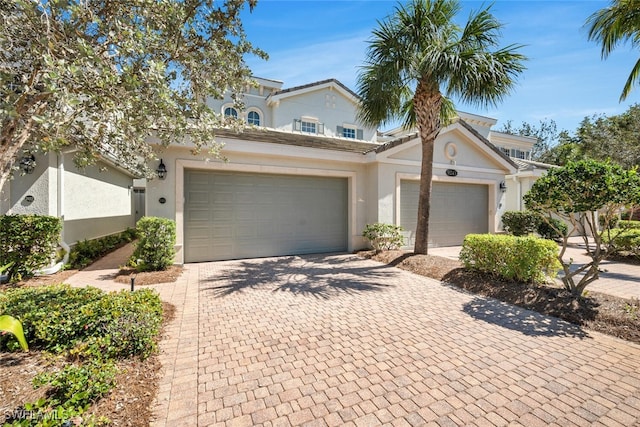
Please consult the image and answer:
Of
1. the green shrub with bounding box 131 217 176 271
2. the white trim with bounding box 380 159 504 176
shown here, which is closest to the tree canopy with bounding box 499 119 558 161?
the white trim with bounding box 380 159 504 176

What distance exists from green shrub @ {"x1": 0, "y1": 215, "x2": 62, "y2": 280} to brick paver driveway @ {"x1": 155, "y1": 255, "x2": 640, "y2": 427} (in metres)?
4.03

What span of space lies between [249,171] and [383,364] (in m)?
7.63

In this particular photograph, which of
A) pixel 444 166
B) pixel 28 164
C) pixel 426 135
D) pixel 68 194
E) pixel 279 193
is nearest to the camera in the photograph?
pixel 28 164

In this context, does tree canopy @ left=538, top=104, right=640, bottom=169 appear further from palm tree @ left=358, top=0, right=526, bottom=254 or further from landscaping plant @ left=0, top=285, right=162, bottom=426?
landscaping plant @ left=0, top=285, right=162, bottom=426

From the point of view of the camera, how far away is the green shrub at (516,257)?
586 cm

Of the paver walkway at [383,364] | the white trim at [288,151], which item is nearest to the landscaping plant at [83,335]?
the paver walkway at [383,364]

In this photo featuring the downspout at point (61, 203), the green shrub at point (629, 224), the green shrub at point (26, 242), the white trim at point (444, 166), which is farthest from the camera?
the white trim at point (444, 166)

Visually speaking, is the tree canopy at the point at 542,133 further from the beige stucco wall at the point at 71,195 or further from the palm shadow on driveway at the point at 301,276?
the beige stucco wall at the point at 71,195

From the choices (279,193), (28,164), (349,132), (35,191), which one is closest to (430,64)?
(279,193)

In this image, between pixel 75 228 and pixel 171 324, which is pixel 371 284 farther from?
pixel 75 228

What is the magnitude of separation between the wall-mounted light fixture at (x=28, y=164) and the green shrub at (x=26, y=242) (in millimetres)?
1381

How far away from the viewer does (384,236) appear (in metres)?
10.4

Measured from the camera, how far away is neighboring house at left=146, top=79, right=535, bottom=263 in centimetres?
883

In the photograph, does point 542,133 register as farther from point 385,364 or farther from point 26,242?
point 26,242
